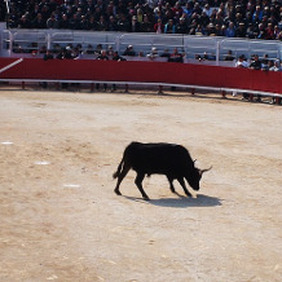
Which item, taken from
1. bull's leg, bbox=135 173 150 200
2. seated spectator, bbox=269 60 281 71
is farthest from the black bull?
seated spectator, bbox=269 60 281 71

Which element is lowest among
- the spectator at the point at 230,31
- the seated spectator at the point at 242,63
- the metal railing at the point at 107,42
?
the seated spectator at the point at 242,63

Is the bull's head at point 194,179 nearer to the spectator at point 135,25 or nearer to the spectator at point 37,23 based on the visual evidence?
the spectator at point 135,25

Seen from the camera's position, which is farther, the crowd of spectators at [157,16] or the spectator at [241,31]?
the crowd of spectators at [157,16]

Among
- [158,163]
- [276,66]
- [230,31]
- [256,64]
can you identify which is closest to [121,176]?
[158,163]

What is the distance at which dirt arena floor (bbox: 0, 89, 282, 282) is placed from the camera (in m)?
9.23

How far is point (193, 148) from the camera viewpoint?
55.4 feet

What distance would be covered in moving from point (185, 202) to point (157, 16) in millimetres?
20282

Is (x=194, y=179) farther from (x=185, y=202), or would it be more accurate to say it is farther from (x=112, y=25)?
(x=112, y=25)

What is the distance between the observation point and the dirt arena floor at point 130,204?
30.3 ft

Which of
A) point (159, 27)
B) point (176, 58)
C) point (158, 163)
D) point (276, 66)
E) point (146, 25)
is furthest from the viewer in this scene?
point (146, 25)

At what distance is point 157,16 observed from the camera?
31.7 meters

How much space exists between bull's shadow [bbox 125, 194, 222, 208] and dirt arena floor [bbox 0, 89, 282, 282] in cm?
2

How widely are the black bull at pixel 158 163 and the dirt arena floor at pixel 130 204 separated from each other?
12.4 inches

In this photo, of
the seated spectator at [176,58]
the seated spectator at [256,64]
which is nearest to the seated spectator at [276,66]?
the seated spectator at [256,64]
